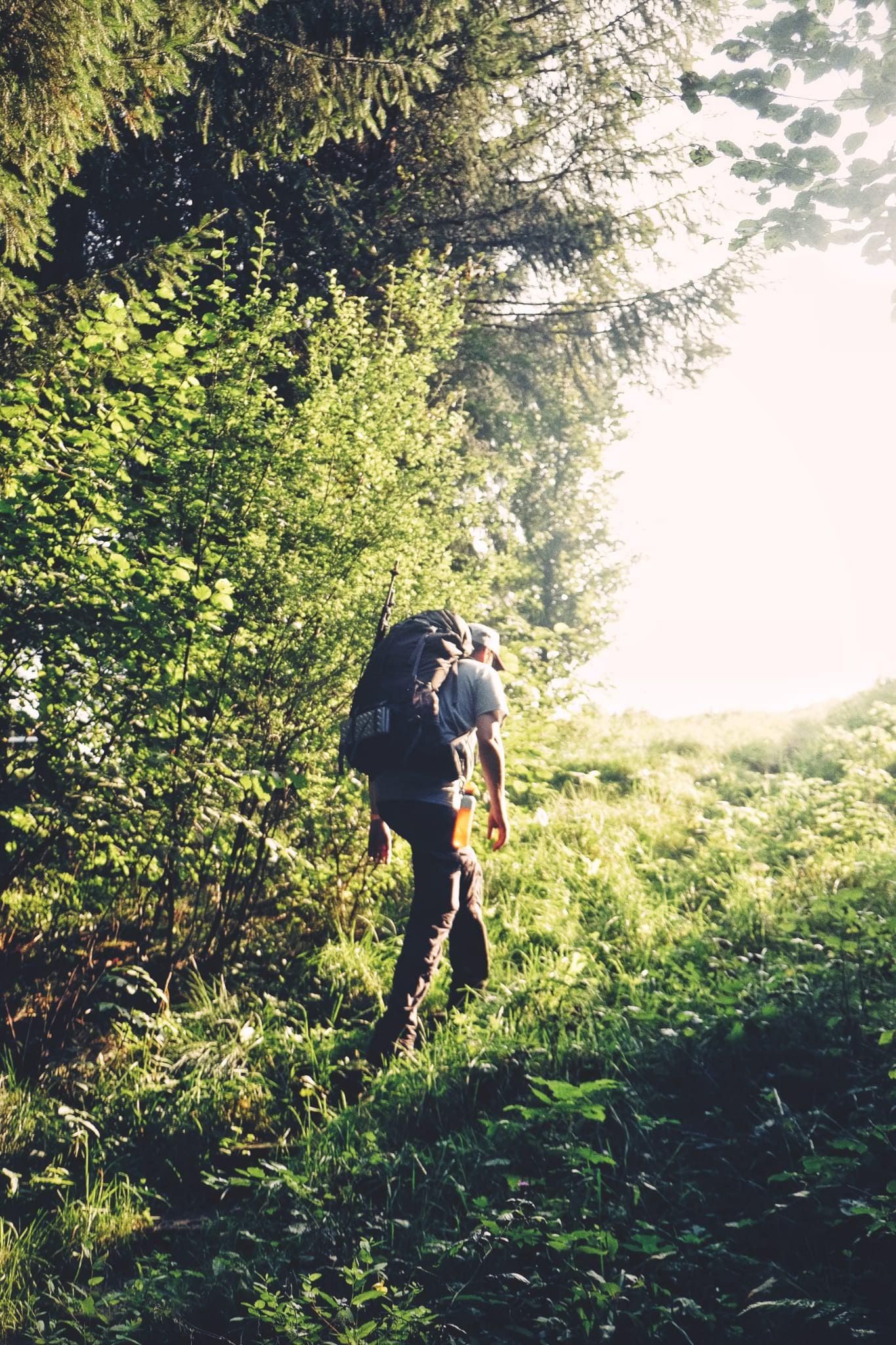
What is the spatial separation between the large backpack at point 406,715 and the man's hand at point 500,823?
386mm

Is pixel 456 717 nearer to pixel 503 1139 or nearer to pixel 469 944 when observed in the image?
pixel 469 944

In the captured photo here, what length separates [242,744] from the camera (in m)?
4.46

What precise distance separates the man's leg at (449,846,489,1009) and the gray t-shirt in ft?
1.60

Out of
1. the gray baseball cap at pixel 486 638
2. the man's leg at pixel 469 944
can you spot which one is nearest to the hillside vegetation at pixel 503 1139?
the man's leg at pixel 469 944

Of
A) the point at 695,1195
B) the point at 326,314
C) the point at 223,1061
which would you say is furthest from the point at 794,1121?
the point at 326,314

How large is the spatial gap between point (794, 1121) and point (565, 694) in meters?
4.10

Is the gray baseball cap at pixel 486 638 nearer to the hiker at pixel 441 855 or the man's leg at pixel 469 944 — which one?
the hiker at pixel 441 855

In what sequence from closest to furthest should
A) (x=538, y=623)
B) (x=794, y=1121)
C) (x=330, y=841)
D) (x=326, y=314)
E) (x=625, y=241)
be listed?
(x=794, y=1121), (x=330, y=841), (x=326, y=314), (x=625, y=241), (x=538, y=623)

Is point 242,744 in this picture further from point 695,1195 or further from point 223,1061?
point 695,1195

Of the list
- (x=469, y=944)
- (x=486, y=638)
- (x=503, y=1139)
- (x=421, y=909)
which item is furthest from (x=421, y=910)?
(x=486, y=638)

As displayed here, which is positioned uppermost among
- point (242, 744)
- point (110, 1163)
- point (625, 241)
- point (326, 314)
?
point (625, 241)

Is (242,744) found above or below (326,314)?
below

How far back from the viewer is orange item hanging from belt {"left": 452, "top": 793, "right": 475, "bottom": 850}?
4.11 m

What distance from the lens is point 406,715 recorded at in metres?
4.00
